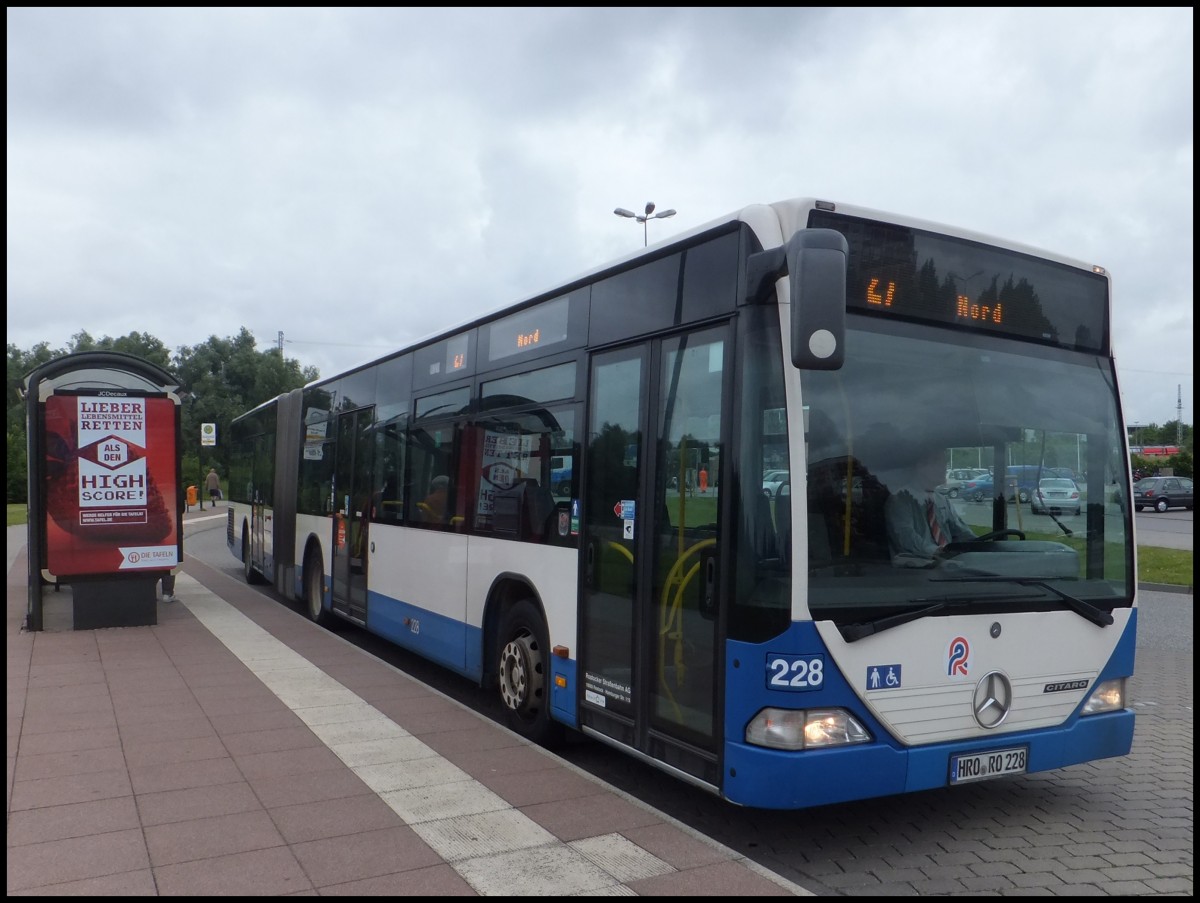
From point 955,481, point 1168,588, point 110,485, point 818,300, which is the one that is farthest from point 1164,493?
point 818,300

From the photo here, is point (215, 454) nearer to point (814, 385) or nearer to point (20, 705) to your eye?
point (20, 705)

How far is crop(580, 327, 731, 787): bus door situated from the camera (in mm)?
4988

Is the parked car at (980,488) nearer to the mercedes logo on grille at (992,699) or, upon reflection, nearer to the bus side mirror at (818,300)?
the mercedes logo on grille at (992,699)

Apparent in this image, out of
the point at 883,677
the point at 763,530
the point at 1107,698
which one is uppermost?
the point at 763,530

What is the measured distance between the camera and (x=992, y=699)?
5078mm

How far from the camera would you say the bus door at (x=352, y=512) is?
35.3 feet

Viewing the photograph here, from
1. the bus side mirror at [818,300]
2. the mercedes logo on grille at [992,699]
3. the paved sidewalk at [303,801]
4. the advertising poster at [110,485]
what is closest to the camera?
the bus side mirror at [818,300]

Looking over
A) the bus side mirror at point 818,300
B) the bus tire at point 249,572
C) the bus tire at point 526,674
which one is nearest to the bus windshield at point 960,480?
the bus side mirror at point 818,300

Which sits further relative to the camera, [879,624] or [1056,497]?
[1056,497]

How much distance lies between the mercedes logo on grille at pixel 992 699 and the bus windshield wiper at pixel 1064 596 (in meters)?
0.47

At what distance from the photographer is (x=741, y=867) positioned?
182 inches

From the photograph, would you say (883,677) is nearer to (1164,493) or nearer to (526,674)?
(526,674)

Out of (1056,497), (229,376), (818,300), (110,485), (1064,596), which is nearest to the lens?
(818,300)

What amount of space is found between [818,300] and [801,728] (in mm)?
1924
